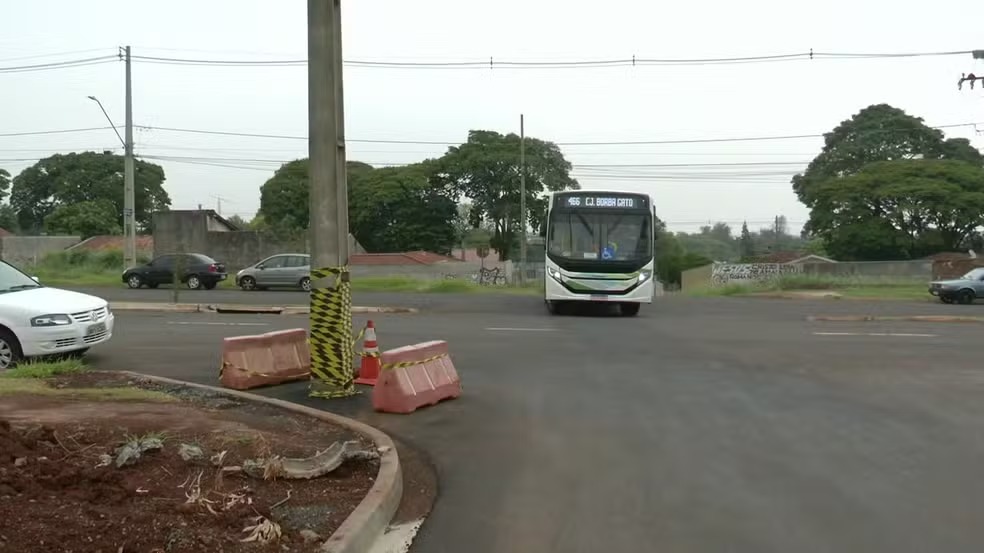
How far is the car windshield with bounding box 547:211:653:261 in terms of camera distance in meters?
20.6

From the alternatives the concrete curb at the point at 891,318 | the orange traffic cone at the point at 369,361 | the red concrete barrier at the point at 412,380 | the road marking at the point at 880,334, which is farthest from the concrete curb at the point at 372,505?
the concrete curb at the point at 891,318

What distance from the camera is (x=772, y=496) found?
5.67 m

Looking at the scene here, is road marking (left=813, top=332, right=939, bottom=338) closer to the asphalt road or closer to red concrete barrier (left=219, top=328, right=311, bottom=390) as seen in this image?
the asphalt road

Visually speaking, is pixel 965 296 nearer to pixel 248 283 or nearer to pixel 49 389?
pixel 248 283

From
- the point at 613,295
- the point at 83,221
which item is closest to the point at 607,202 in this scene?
the point at 613,295

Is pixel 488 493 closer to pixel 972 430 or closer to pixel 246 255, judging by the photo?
pixel 972 430

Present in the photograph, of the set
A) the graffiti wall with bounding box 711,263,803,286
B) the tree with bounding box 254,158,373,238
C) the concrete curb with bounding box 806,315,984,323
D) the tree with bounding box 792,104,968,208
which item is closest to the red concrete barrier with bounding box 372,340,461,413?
the concrete curb with bounding box 806,315,984,323

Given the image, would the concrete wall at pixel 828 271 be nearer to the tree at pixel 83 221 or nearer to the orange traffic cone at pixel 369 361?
the orange traffic cone at pixel 369 361

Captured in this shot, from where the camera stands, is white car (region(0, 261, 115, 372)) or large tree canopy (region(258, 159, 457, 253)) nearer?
white car (region(0, 261, 115, 372))

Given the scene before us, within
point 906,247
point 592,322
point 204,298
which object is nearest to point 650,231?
point 592,322

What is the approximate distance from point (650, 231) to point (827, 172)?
5720cm

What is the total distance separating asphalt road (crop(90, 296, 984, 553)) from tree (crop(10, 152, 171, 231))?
3015 inches

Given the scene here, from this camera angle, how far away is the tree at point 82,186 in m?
83.6

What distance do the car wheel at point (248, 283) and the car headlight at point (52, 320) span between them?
23969mm
